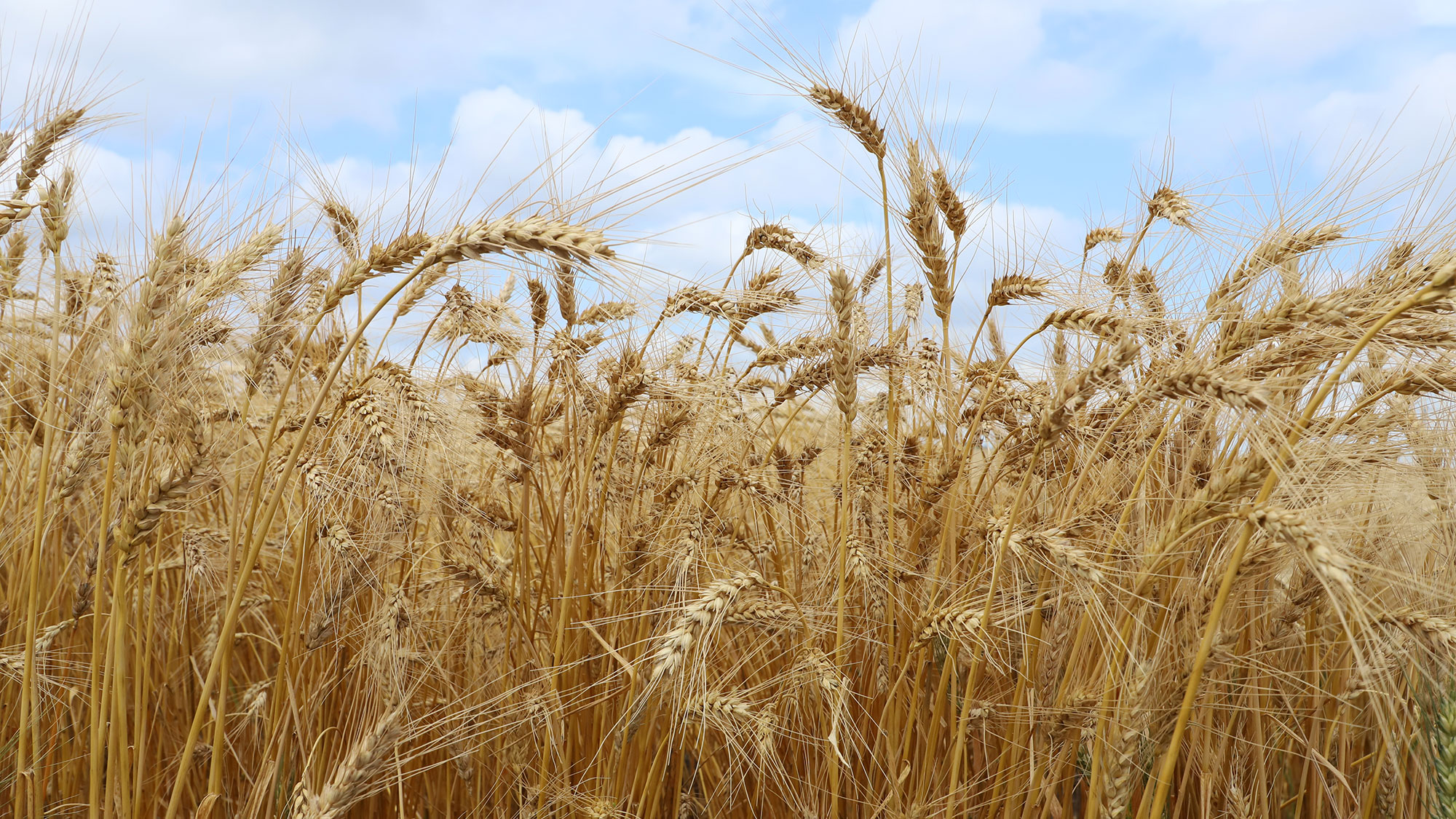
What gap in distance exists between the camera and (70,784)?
7.05 ft

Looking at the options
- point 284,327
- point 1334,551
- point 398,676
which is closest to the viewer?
point 1334,551

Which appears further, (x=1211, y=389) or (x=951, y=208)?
(x=951, y=208)

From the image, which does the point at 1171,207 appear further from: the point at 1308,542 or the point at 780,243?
the point at 1308,542

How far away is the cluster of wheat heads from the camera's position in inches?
65.2

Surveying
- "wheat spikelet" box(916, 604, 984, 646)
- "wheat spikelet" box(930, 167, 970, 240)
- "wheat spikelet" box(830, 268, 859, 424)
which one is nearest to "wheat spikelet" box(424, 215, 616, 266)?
"wheat spikelet" box(830, 268, 859, 424)

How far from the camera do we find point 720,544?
272 centimetres

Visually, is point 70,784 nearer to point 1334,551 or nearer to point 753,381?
point 753,381

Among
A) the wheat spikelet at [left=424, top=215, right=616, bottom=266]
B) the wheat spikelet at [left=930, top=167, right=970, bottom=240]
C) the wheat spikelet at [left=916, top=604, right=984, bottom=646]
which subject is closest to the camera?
the wheat spikelet at [left=424, top=215, right=616, bottom=266]

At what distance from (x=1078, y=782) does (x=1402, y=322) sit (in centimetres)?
129

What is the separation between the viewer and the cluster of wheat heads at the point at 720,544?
5.44ft

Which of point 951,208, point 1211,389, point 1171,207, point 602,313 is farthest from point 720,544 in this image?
point 1171,207

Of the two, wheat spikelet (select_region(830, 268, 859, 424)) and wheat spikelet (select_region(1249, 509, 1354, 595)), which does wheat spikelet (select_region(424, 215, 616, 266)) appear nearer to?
wheat spikelet (select_region(830, 268, 859, 424))

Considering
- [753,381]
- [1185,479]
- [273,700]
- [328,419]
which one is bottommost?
[273,700]

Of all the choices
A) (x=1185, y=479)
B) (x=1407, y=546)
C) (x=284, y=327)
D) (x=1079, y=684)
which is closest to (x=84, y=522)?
(x=284, y=327)
